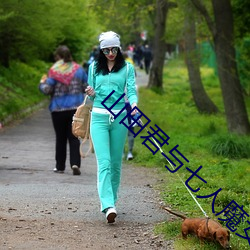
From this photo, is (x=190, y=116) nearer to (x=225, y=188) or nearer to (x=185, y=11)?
(x=185, y=11)

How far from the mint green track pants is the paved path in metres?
0.33

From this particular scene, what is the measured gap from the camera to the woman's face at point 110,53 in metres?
7.58

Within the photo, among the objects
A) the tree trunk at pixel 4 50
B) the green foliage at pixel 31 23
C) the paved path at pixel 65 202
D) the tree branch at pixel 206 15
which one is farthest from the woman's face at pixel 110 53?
the tree trunk at pixel 4 50

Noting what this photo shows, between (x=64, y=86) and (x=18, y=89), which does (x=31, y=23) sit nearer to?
(x=18, y=89)

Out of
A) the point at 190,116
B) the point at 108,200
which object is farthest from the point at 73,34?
the point at 108,200

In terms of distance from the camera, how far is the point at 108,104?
7.52 metres

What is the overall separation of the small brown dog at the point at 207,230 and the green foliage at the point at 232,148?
6943 mm

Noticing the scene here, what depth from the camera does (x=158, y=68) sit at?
33875mm

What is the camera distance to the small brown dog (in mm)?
6051

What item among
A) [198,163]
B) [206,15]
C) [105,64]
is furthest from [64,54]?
[206,15]

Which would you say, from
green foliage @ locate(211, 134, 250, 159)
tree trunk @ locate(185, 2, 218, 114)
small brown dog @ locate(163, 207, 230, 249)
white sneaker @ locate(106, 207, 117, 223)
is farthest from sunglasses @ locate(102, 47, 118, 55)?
tree trunk @ locate(185, 2, 218, 114)

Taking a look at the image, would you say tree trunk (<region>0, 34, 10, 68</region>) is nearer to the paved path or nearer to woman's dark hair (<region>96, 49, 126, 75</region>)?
the paved path

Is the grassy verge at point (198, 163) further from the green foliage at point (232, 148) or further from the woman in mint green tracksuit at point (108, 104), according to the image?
the woman in mint green tracksuit at point (108, 104)

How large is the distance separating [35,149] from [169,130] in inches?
195
